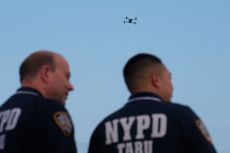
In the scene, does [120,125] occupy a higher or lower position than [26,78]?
lower

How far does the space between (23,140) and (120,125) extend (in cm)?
122

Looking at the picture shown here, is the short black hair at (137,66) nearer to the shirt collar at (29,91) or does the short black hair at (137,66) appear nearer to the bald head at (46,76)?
the bald head at (46,76)

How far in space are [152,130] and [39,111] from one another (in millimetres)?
1421

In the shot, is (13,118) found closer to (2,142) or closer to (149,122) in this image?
(2,142)

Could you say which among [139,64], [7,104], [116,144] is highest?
[139,64]

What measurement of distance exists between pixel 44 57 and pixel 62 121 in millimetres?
923

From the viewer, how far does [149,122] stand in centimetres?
726

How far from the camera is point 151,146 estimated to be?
710cm

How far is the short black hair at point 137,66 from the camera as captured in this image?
7.59 m

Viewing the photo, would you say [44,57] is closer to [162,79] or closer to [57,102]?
[57,102]

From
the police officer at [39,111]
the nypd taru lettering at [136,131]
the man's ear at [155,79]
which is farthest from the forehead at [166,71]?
the police officer at [39,111]

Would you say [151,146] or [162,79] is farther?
[162,79]

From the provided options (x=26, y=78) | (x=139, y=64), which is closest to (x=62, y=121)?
(x=26, y=78)

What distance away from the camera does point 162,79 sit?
7578mm
